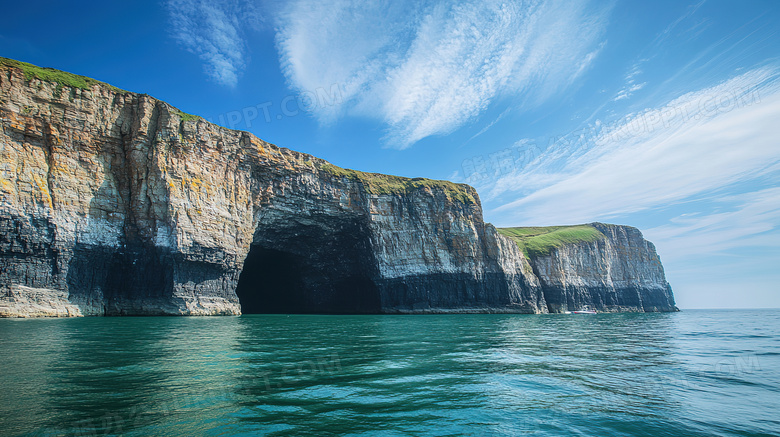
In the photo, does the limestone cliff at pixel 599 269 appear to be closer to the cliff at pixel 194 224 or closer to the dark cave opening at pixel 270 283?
the cliff at pixel 194 224

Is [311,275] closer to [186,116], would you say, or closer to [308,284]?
[308,284]

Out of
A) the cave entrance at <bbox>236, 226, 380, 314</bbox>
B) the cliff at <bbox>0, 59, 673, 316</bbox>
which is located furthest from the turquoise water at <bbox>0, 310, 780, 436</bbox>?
the cave entrance at <bbox>236, 226, 380, 314</bbox>

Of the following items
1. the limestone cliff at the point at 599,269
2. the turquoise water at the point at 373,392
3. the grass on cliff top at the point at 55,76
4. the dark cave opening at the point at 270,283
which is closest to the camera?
the turquoise water at the point at 373,392

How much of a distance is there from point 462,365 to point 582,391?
321 cm

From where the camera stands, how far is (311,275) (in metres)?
52.6

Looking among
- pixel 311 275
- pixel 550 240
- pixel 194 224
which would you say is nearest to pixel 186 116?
pixel 194 224

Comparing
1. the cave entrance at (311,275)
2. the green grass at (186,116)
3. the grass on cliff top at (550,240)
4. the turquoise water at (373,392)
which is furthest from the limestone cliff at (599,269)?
the turquoise water at (373,392)

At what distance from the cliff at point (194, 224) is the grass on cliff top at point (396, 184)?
303 mm

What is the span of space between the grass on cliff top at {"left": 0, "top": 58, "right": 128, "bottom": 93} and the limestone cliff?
68235 mm

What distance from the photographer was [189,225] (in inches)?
1272

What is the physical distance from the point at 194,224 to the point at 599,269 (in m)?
78.9

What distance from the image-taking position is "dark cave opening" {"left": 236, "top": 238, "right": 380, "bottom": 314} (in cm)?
5025

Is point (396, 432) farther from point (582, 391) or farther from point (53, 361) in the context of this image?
point (53, 361)

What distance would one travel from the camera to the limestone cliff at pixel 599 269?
70312 mm
